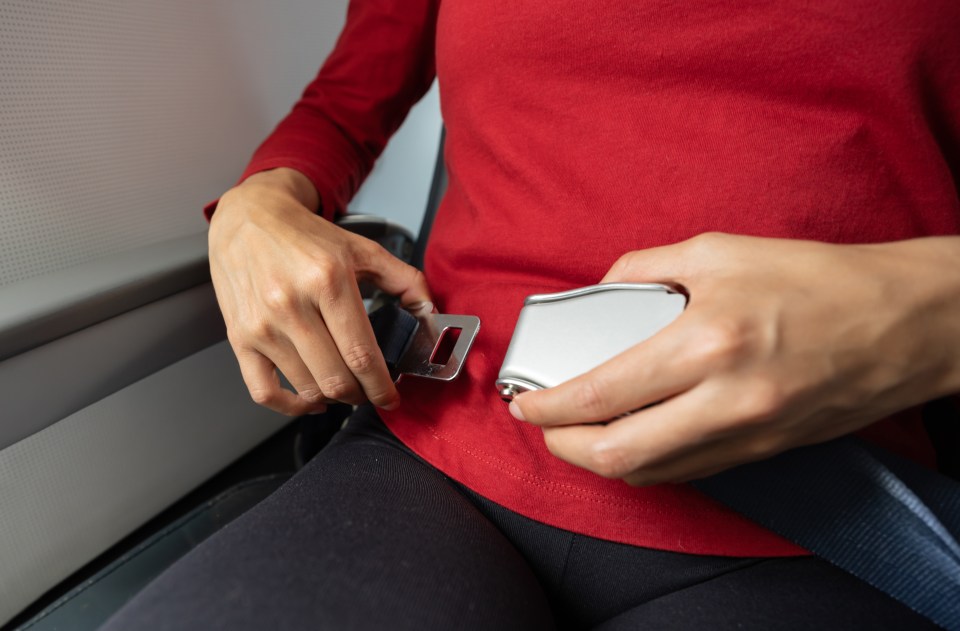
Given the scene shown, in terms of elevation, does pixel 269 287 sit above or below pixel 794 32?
below

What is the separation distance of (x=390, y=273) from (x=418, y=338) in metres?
0.07

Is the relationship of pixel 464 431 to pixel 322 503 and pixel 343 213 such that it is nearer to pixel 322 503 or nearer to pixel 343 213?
pixel 322 503

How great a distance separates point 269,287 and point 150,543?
1.25 feet

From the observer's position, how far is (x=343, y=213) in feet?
2.30

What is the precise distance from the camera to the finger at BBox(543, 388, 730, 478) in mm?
307

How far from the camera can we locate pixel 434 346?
487mm

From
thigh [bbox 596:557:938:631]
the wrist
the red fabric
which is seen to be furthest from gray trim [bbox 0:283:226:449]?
thigh [bbox 596:557:938:631]

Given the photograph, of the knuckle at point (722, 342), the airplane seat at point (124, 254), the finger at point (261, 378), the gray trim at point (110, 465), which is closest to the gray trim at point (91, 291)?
the airplane seat at point (124, 254)

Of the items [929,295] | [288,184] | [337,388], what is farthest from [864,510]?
[288,184]

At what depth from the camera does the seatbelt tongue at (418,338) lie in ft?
1.54

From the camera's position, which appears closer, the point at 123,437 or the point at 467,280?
the point at 467,280

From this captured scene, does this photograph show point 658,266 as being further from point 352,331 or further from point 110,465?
point 110,465

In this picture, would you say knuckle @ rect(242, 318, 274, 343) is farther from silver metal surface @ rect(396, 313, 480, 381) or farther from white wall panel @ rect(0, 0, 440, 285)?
white wall panel @ rect(0, 0, 440, 285)

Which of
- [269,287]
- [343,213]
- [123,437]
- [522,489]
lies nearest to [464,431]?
[522,489]
